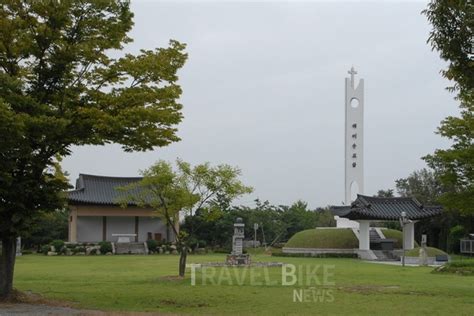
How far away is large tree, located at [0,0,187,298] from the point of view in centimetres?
1279

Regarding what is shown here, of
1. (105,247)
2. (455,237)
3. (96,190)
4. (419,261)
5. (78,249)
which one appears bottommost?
(78,249)

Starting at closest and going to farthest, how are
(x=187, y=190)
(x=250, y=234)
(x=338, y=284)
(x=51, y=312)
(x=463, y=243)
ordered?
(x=51, y=312) < (x=338, y=284) < (x=187, y=190) < (x=463, y=243) < (x=250, y=234)

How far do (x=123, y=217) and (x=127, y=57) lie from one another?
120ft

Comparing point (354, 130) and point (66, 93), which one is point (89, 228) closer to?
point (354, 130)

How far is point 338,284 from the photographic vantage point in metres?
17.5

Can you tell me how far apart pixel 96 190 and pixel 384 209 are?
22303 millimetres

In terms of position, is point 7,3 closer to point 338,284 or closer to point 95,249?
point 338,284

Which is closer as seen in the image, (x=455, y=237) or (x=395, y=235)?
(x=395, y=235)

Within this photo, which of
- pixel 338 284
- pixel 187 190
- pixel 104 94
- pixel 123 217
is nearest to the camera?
pixel 104 94

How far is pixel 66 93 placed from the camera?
13.4m

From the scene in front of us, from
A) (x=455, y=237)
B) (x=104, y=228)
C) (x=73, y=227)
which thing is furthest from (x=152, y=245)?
(x=455, y=237)

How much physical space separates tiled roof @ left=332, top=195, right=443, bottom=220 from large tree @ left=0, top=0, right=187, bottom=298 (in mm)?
26519

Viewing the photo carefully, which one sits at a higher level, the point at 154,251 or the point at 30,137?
the point at 30,137

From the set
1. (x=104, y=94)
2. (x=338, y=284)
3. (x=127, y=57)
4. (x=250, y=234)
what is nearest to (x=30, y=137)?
(x=104, y=94)
